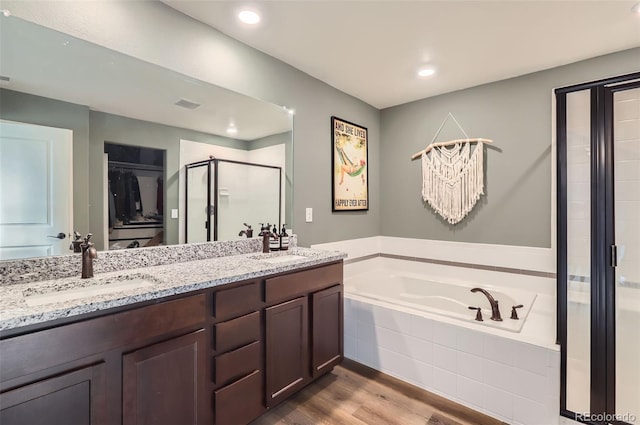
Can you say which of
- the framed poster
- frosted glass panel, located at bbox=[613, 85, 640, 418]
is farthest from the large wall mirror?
frosted glass panel, located at bbox=[613, 85, 640, 418]

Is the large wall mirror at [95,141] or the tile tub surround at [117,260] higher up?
the large wall mirror at [95,141]

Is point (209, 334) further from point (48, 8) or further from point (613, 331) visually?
point (613, 331)

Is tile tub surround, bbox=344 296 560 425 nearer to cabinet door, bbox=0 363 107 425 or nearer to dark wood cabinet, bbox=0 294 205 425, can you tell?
dark wood cabinet, bbox=0 294 205 425

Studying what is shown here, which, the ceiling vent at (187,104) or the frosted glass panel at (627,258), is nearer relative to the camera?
the frosted glass panel at (627,258)

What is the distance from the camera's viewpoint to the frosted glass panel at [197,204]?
1.98 m

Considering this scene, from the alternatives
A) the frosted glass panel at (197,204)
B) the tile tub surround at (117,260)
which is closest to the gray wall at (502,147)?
the tile tub surround at (117,260)

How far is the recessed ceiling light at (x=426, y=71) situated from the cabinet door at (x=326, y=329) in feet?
6.31

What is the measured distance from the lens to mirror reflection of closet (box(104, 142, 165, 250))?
5.41ft

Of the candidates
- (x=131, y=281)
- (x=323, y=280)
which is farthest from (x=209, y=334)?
(x=323, y=280)

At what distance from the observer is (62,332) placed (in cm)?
104

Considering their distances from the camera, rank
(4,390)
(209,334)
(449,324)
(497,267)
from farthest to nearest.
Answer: (497,267) → (449,324) → (209,334) → (4,390)

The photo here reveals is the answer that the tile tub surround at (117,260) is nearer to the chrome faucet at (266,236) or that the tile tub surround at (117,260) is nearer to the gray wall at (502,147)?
the chrome faucet at (266,236)

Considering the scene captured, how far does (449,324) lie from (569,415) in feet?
2.39

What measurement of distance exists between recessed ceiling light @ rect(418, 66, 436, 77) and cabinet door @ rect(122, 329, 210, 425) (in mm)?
2542
